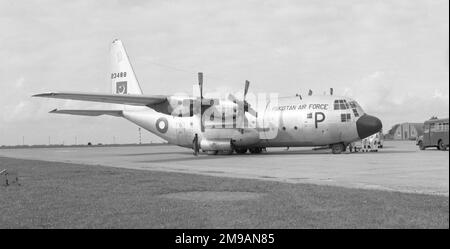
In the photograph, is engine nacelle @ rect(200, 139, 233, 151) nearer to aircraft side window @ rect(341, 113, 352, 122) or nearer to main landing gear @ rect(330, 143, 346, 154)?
main landing gear @ rect(330, 143, 346, 154)

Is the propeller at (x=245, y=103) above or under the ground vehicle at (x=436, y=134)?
above

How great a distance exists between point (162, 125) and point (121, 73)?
6.38 metres

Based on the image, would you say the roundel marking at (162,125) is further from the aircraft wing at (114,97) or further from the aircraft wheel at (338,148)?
the aircraft wheel at (338,148)

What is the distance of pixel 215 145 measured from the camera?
1319 inches

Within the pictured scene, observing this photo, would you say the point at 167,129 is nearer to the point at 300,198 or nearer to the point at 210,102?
the point at 210,102

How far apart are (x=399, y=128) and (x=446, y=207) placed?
378 feet

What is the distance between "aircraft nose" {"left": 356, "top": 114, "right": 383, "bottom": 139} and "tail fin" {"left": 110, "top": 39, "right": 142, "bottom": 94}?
17.8m

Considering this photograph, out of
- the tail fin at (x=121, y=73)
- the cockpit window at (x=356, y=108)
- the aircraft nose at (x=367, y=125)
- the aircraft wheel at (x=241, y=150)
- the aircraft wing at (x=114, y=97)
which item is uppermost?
the tail fin at (x=121, y=73)

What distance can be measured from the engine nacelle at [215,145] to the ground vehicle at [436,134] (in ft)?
55.2

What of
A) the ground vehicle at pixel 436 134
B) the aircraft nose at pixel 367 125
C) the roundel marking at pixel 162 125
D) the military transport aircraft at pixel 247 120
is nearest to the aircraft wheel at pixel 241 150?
the military transport aircraft at pixel 247 120

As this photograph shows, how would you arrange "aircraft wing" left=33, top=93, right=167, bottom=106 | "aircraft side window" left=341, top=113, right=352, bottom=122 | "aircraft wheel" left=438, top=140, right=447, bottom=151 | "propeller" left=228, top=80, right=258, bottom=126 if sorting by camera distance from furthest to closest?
"aircraft wheel" left=438, top=140, right=447, bottom=151
"propeller" left=228, top=80, right=258, bottom=126
"aircraft side window" left=341, top=113, right=352, bottom=122
"aircraft wing" left=33, top=93, right=167, bottom=106

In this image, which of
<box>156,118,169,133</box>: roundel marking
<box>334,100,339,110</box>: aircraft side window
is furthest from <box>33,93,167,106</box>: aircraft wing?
<box>334,100,339,110</box>: aircraft side window

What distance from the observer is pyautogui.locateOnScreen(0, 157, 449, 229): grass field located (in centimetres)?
750

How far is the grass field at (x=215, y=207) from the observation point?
7504 mm
